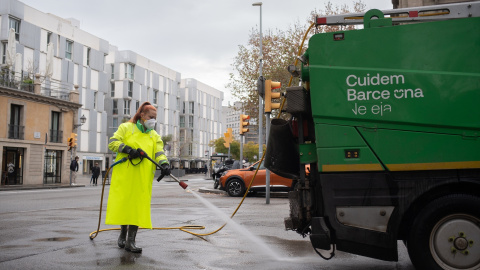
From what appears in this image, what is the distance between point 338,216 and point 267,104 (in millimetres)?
7455

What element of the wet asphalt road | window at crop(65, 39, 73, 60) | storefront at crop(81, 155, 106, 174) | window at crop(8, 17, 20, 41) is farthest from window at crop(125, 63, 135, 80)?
the wet asphalt road

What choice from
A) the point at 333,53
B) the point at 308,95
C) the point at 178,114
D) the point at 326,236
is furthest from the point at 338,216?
the point at 178,114

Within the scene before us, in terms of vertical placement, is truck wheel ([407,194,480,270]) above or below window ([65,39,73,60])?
below

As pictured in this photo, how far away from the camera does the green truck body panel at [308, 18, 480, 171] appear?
398cm

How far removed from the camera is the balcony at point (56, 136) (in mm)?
37306

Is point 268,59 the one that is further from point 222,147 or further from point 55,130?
point 222,147

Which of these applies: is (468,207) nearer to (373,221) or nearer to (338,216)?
(373,221)

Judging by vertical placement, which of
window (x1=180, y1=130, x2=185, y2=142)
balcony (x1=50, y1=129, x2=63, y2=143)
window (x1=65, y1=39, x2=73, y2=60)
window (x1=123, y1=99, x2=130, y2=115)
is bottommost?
balcony (x1=50, y1=129, x2=63, y2=143)

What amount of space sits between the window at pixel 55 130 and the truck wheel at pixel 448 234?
37274 millimetres

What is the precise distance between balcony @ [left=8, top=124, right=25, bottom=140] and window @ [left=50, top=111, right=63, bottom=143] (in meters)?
3.36

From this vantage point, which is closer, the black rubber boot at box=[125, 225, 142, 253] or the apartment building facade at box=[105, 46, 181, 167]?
the black rubber boot at box=[125, 225, 142, 253]

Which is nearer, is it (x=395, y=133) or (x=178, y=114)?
(x=395, y=133)

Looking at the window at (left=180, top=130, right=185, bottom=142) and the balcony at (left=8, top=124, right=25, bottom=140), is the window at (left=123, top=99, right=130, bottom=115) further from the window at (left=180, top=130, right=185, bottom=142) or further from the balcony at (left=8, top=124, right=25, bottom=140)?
the balcony at (left=8, top=124, right=25, bottom=140)

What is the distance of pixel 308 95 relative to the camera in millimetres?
4555
